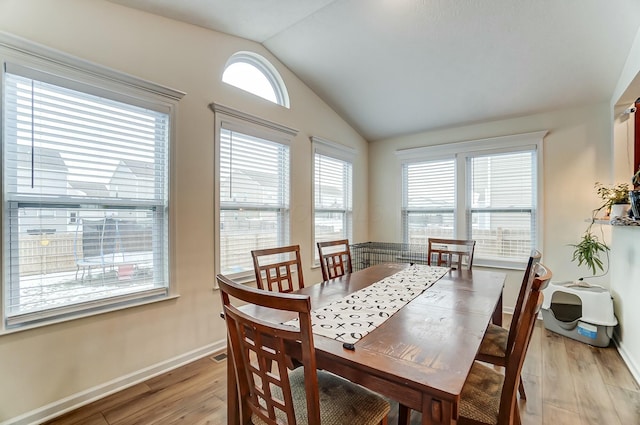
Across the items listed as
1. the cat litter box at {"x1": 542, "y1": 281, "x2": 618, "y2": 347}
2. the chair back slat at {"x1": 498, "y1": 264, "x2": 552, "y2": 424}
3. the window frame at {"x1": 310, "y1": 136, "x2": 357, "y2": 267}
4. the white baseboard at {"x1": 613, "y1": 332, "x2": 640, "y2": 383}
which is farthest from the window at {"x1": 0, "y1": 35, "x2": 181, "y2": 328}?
the cat litter box at {"x1": 542, "y1": 281, "x2": 618, "y2": 347}

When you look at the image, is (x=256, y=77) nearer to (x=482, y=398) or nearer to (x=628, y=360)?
(x=482, y=398)

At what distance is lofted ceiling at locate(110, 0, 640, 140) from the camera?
8.03ft

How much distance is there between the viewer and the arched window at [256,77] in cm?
305

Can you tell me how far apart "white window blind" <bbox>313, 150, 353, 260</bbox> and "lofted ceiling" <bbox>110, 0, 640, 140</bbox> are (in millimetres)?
938

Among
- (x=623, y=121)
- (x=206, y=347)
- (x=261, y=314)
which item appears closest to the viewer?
(x=261, y=314)

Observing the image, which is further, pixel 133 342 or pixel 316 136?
pixel 316 136

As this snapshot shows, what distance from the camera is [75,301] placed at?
6.52ft

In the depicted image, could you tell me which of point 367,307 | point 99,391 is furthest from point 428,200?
point 99,391

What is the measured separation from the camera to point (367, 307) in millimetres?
1684

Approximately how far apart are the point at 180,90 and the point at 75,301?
1779 mm

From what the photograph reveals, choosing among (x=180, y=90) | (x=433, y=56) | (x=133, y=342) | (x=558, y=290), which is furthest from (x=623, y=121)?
(x=133, y=342)

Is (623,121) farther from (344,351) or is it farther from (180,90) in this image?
(180,90)

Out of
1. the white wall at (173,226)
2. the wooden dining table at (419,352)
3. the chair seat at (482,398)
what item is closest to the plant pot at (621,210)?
the wooden dining table at (419,352)

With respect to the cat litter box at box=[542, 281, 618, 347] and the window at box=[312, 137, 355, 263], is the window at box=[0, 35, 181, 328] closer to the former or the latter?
the window at box=[312, 137, 355, 263]
